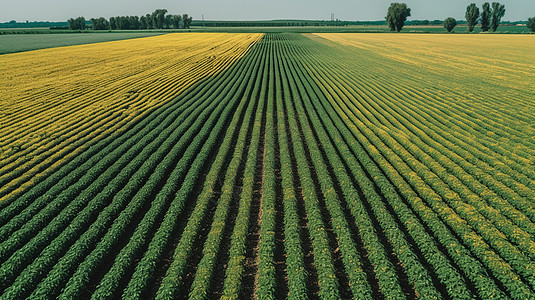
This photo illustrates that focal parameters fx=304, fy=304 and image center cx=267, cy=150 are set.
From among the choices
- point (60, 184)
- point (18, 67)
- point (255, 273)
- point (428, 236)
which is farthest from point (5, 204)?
point (18, 67)

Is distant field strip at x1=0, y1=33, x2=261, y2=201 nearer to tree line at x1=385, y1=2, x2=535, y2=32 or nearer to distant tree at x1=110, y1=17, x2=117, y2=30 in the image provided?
tree line at x1=385, y1=2, x2=535, y2=32

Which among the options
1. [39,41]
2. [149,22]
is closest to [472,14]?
[39,41]

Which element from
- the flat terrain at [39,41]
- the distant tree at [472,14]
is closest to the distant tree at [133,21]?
the flat terrain at [39,41]

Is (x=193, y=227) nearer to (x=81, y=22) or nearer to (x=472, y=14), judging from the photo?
(x=472, y=14)

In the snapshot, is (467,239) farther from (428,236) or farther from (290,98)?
(290,98)

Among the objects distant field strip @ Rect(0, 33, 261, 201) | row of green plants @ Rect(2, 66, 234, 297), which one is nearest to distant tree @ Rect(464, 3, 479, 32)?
distant field strip @ Rect(0, 33, 261, 201)

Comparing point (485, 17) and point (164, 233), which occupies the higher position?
point (485, 17)
